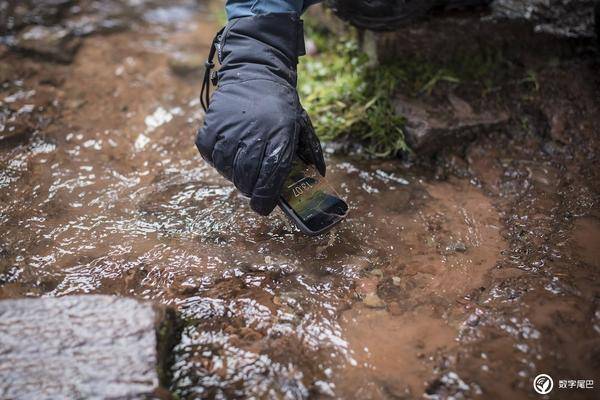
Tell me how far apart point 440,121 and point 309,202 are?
125 cm

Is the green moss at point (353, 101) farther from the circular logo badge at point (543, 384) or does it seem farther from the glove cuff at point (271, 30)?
the circular logo badge at point (543, 384)

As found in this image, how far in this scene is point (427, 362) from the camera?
2.01 m

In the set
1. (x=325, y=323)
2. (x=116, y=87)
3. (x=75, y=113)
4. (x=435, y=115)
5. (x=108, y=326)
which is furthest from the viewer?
(x=116, y=87)

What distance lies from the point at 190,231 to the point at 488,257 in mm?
1536

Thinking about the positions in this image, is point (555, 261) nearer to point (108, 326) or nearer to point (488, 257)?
point (488, 257)

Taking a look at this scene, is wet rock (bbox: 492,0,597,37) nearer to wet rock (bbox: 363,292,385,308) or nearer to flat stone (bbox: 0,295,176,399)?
wet rock (bbox: 363,292,385,308)

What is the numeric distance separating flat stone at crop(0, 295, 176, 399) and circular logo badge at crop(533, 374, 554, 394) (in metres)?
1.42

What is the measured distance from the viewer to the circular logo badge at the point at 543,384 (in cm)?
188

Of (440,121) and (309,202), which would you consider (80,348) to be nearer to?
(309,202)

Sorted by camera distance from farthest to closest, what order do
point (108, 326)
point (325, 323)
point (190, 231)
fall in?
point (190, 231) → point (325, 323) → point (108, 326)

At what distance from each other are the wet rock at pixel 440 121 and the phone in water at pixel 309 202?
37.7 inches

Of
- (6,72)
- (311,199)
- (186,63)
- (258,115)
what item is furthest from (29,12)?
(311,199)

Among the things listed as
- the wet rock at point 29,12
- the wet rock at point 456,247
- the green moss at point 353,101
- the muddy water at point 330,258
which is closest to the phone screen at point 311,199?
the muddy water at point 330,258

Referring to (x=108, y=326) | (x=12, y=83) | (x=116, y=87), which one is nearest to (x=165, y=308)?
(x=108, y=326)
